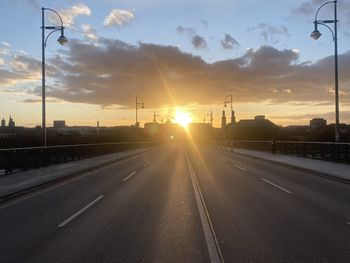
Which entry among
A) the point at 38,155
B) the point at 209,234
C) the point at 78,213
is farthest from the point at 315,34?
the point at 209,234

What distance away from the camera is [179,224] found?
10.6 metres

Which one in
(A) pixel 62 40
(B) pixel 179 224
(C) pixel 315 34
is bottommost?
(B) pixel 179 224

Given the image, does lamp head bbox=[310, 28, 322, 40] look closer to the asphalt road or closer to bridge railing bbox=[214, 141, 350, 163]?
bridge railing bbox=[214, 141, 350, 163]

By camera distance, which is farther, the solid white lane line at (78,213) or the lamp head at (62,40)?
the lamp head at (62,40)

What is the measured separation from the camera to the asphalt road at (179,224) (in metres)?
7.89

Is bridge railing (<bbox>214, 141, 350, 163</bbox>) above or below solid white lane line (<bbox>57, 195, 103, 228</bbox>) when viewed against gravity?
above

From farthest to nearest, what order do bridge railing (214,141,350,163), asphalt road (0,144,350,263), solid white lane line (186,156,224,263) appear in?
bridge railing (214,141,350,163), asphalt road (0,144,350,263), solid white lane line (186,156,224,263)

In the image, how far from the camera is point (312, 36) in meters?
31.4

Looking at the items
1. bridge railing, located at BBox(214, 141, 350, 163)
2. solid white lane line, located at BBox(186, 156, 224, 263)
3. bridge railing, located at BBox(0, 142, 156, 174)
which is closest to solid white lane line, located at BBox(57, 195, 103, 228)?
solid white lane line, located at BBox(186, 156, 224, 263)

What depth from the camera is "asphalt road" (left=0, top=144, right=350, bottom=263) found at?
789cm

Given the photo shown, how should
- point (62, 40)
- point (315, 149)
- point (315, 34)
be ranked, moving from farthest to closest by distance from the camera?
point (315, 149) → point (315, 34) → point (62, 40)

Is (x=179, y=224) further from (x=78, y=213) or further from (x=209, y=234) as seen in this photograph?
(x=78, y=213)

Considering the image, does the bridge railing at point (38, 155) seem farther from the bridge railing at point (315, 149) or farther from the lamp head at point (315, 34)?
the lamp head at point (315, 34)

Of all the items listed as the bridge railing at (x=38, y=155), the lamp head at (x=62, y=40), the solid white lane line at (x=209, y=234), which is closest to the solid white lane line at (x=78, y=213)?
the solid white lane line at (x=209, y=234)
